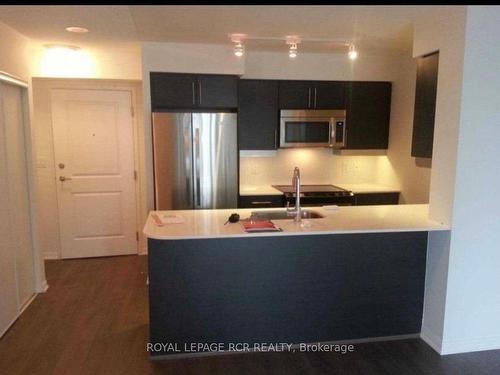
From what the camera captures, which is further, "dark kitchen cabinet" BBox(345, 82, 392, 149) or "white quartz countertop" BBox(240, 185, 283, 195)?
"dark kitchen cabinet" BBox(345, 82, 392, 149)

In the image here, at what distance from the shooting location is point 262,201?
432cm

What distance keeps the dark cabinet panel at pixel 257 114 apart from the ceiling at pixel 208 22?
574 millimetres

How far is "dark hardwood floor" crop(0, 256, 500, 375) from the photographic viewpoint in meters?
2.57

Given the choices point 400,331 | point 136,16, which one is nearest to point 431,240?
point 400,331

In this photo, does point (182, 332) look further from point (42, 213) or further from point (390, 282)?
point (42, 213)

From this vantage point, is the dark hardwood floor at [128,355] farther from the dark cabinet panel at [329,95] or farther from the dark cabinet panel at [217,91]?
the dark cabinet panel at [329,95]

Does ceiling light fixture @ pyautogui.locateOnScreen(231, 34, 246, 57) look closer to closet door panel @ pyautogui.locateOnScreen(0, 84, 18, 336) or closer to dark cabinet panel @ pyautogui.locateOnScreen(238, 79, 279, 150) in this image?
dark cabinet panel @ pyautogui.locateOnScreen(238, 79, 279, 150)

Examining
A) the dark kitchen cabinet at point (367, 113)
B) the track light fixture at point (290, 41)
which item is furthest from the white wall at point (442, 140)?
the dark kitchen cabinet at point (367, 113)

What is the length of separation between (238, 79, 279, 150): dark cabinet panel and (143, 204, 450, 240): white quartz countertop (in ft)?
4.80

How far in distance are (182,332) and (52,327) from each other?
1229mm

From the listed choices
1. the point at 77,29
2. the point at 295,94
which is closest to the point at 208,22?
the point at 77,29

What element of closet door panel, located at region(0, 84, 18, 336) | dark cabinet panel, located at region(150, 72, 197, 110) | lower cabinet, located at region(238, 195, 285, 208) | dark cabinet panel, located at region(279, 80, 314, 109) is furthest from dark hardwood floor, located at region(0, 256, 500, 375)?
dark cabinet panel, located at region(279, 80, 314, 109)

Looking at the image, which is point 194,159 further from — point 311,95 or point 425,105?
point 425,105

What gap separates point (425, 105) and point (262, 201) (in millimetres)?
1957
